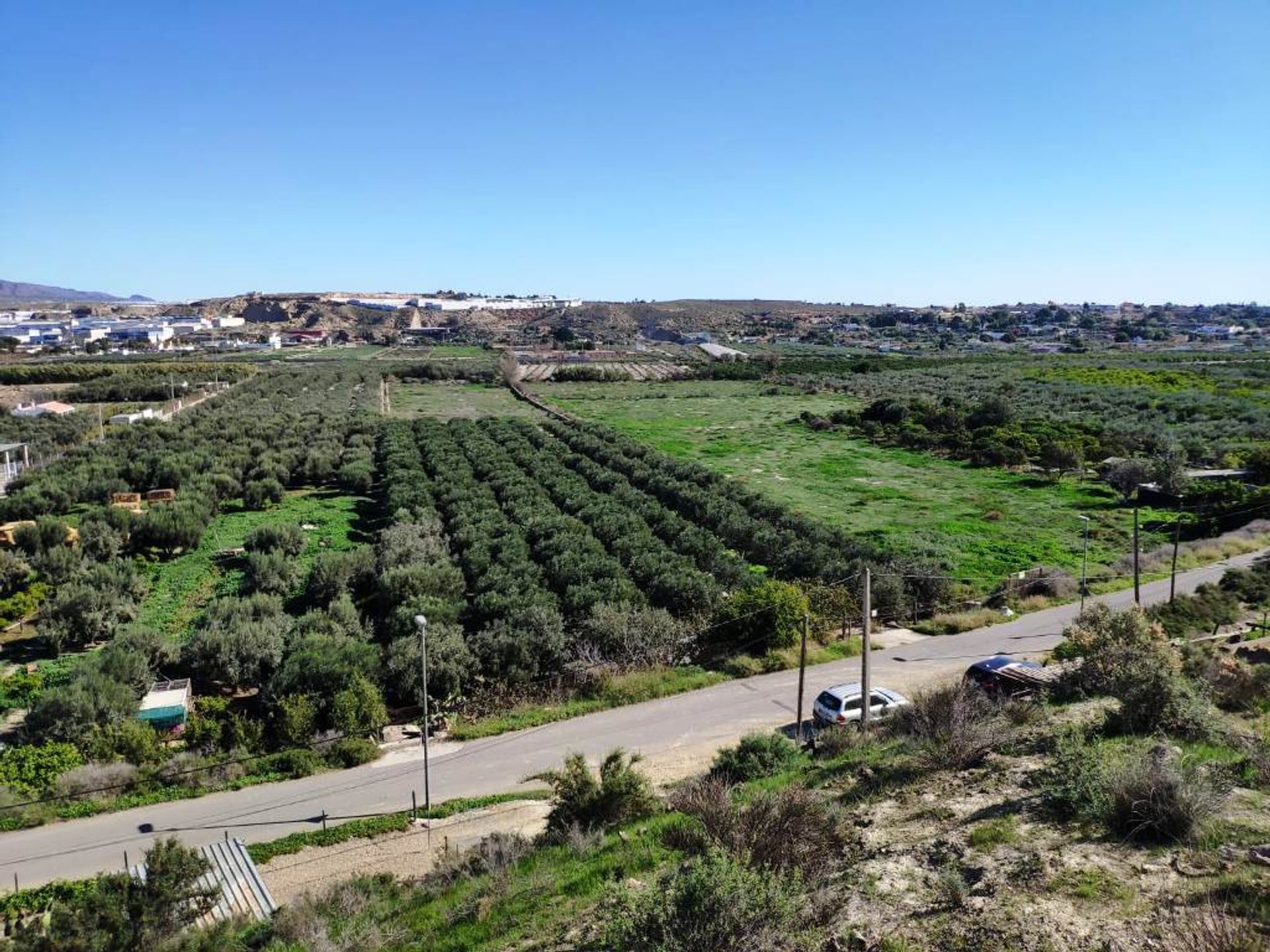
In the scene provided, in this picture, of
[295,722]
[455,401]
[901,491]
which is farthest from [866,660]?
[455,401]

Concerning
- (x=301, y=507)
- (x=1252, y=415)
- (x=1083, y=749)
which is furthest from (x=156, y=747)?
(x=1252, y=415)

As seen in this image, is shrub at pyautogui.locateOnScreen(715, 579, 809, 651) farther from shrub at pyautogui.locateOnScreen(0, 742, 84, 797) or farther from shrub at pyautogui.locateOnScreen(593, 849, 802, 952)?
shrub at pyautogui.locateOnScreen(0, 742, 84, 797)

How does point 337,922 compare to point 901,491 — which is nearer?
point 337,922

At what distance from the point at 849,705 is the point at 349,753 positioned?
969cm

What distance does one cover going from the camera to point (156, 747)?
Answer: 49.8 ft

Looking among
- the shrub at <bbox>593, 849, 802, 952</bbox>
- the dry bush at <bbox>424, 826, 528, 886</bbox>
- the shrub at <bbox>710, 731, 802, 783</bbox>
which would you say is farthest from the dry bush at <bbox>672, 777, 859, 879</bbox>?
the shrub at <bbox>710, 731, 802, 783</bbox>

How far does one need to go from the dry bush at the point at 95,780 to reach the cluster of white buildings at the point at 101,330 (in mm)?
145855

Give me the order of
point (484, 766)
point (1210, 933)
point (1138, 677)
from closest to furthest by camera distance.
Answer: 1. point (1210, 933)
2. point (1138, 677)
3. point (484, 766)

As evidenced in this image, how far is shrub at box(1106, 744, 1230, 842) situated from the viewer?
26.3ft

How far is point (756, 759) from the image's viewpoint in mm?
13453

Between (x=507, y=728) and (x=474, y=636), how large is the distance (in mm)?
3010

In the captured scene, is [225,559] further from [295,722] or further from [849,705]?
[849,705]

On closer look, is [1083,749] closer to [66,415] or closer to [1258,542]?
[1258,542]

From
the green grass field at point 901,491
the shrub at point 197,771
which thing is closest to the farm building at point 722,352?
the green grass field at point 901,491
